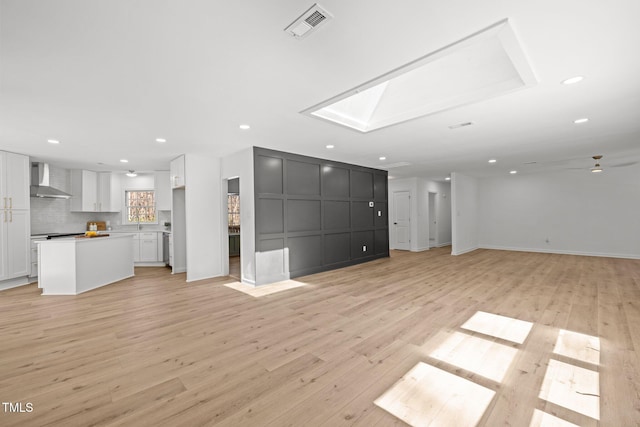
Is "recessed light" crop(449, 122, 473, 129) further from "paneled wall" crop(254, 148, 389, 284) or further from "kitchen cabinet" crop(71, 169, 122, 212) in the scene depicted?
"kitchen cabinet" crop(71, 169, 122, 212)

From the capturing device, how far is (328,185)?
639 cm

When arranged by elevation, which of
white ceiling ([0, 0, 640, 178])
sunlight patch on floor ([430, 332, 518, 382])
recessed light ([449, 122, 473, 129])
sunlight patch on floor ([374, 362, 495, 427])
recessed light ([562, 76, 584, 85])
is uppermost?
recessed light ([449, 122, 473, 129])

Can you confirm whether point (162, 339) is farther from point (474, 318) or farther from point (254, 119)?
point (474, 318)

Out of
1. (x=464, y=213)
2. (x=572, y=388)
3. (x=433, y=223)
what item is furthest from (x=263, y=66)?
(x=433, y=223)

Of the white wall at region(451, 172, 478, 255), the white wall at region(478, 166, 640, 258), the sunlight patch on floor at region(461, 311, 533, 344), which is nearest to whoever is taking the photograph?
the sunlight patch on floor at region(461, 311, 533, 344)

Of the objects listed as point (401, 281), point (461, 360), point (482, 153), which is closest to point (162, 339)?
point (461, 360)

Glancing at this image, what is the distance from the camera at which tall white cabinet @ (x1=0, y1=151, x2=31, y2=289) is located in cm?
505

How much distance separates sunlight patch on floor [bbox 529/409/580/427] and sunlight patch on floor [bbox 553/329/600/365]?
3.45ft

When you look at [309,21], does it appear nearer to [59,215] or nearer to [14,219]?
[14,219]

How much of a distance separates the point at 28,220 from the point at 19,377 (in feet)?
16.3

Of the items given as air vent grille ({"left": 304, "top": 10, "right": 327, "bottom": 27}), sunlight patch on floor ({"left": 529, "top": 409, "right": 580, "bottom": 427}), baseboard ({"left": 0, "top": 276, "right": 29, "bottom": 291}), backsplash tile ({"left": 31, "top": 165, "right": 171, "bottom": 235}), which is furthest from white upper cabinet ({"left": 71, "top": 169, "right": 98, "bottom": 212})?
sunlight patch on floor ({"left": 529, "top": 409, "right": 580, "bottom": 427})

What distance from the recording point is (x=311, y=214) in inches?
237

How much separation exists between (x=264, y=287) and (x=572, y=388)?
4.14m

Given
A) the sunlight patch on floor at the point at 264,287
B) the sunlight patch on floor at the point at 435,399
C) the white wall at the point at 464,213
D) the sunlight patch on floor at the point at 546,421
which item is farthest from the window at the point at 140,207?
the white wall at the point at 464,213
